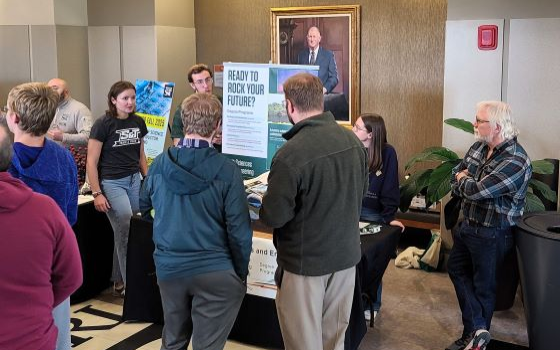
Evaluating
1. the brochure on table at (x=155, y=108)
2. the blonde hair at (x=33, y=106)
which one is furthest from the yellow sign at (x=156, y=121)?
the blonde hair at (x=33, y=106)

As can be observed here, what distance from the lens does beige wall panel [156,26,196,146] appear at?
6.85 m

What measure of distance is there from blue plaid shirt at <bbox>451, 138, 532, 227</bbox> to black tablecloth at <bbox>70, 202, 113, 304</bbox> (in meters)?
2.42

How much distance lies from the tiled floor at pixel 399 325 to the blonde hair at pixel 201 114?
1637mm

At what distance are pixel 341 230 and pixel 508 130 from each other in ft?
4.18

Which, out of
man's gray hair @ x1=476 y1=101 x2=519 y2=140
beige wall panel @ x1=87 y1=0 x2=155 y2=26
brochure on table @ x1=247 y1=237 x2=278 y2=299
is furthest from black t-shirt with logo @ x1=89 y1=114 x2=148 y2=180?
beige wall panel @ x1=87 y1=0 x2=155 y2=26

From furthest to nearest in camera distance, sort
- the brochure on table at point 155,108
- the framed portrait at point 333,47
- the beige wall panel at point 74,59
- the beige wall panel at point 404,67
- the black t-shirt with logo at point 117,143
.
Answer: the beige wall panel at point 74,59 → the framed portrait at point 333,47 → the beige wall panel at point 404,67 → the brochure on table at point 155,108 → the black t-shirt with logo at point 117,143

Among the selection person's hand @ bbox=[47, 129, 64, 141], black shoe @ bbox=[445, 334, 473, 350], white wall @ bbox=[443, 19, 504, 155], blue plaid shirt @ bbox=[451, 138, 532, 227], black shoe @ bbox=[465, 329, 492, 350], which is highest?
white wall @ bbox=[443, 19, 504, 155]

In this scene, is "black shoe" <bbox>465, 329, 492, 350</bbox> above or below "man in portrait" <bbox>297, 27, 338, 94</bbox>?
below

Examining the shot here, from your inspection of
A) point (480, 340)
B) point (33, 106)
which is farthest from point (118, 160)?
point (480, 340)

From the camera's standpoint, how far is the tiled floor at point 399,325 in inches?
159

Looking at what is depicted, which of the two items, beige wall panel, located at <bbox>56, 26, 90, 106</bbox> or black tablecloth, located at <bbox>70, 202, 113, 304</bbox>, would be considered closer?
black tablecloth, located at <bbox>70, 202, 113, 304</bbox>

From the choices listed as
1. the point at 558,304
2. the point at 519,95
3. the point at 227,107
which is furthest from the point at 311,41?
the point at 558,304

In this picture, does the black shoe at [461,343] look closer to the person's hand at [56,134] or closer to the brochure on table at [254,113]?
the brochure on table at [254,113]

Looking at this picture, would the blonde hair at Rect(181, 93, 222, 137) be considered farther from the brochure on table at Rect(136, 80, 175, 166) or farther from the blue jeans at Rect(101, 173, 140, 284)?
the brochure on table at Rect(136, 80, 175, 166)
